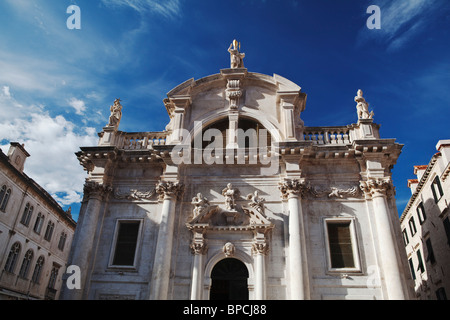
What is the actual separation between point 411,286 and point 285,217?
5937mm

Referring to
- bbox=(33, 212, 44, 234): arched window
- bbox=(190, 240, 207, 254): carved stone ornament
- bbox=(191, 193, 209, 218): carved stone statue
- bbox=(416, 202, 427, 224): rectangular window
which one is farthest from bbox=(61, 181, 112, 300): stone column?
bbox=(416, 202, 427, 224): rectangular window

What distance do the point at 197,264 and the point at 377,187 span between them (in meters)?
9.16

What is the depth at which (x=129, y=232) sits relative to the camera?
1722cm

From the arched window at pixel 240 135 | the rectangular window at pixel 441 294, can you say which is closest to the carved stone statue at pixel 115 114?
the arched window at pixel 240 135

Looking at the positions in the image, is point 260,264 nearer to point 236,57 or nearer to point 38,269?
point 236,57

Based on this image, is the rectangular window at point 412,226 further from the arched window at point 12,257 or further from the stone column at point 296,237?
the arched window at point 12,257

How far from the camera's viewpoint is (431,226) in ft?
86.0

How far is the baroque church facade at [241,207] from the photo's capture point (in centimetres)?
1520

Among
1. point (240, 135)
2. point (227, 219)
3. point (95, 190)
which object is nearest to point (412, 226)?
point (240, 135)

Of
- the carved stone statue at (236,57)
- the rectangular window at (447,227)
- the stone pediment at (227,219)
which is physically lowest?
the stone pediment at (227,219)

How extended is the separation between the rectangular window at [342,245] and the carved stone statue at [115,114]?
12848 mm

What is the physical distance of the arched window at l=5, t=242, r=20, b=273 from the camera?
27.2 m

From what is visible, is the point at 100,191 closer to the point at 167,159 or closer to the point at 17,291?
the point at 167,159
